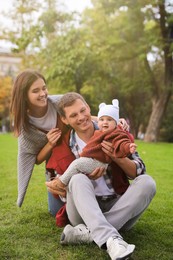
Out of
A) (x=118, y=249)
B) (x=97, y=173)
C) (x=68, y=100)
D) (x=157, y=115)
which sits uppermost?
(x=68, y=100)

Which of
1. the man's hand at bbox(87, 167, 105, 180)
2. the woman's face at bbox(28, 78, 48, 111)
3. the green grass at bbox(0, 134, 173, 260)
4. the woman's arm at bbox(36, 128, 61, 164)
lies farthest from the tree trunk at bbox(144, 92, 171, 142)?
the man's hand at bbox(87, 167, 105, 180)

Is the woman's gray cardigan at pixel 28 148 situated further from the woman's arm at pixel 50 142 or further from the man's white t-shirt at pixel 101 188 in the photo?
the man's white t-shirt at pixel 101 188

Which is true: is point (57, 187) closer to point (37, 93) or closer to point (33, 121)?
point (33, 121)

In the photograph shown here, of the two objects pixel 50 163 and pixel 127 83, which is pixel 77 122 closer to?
pixel 50 163

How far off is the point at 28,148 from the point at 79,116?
→ 2.42 ft

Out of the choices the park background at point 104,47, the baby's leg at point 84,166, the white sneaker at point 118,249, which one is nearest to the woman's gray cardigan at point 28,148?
the baby's leg at point 84,166

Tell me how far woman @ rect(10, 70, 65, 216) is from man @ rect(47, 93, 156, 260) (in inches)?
7.9

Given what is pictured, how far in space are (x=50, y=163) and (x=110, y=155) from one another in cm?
74

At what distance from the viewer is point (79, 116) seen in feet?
10.5

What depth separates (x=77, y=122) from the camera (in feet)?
10.6

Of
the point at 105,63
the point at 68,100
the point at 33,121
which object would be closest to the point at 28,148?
the point at 33,121

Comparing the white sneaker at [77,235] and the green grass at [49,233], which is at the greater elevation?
the white sneaker at [77,235]

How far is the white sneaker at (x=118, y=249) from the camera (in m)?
2.47

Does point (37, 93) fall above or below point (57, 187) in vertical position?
above
